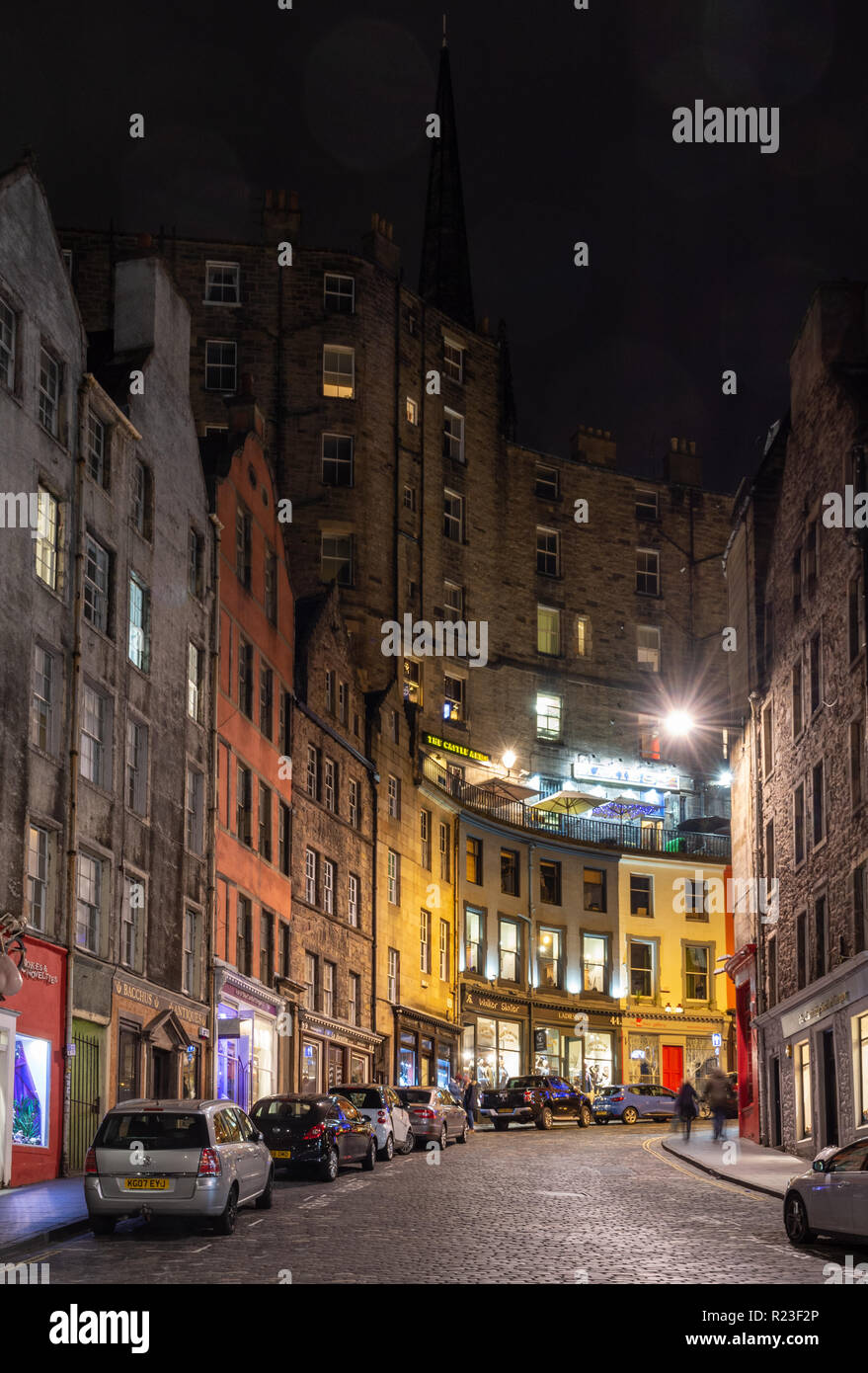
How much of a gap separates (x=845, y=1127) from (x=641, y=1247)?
52.5 feet

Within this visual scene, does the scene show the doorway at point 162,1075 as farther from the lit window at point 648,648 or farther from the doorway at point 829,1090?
the lit window at point 648,648

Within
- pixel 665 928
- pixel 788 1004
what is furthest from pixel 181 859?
pixel 665 928

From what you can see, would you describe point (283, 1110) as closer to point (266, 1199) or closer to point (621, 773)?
point (266, 1199)

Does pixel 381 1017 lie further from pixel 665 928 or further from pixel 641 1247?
pixel 641 1247

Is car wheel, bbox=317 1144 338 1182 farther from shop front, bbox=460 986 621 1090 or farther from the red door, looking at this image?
the red door

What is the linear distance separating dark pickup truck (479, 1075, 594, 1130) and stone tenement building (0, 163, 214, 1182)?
46.3 ft

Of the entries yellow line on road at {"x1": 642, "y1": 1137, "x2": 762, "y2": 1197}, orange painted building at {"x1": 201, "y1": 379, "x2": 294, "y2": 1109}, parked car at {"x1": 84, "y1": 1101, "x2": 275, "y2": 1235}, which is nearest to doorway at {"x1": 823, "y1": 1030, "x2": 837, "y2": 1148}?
yellow line on road at {"x1": 642, "y1": 1137, "x2": 762, "y2": 1197}

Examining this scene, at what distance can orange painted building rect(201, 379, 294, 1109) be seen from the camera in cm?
3912

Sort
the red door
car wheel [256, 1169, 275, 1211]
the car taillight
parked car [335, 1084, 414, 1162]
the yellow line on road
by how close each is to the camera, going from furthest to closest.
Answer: the red door → parked car [335, 1084, 414, 1162] → the yellow line on road → car wheel [256, 1169, 275, 1211] → the car taillight

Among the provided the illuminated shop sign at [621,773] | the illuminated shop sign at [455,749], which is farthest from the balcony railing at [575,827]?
the illuminated shop sign at [621,773]

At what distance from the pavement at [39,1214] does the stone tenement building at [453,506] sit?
37.8 metres

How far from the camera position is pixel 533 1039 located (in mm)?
63625

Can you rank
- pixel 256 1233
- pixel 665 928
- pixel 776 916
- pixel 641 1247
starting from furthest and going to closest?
pixel 665 928 → pixel 776 916 → pixel 256 1233 → pixel 641 1247

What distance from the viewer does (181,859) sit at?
116 ft
